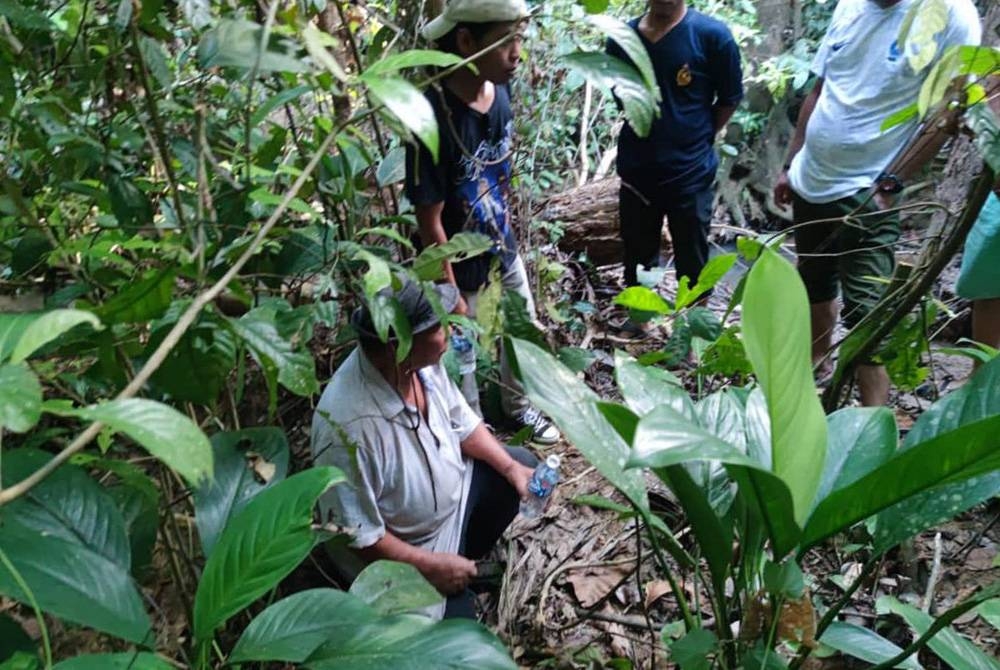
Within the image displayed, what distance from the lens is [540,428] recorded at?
274 cm

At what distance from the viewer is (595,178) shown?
4535 mm

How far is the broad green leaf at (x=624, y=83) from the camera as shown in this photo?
1.05 meters

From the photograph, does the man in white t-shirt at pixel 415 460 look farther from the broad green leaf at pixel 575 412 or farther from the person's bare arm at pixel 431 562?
the broad green leaf at pixel 575 412

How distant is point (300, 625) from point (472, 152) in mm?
1590

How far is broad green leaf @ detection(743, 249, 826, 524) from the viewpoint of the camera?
2.79 ft

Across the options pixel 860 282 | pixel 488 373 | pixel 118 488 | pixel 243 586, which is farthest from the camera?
pixel 488 373

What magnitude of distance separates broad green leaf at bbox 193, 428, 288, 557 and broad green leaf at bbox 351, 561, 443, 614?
22 cm

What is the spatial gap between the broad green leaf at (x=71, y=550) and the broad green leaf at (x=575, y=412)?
1.94 ft

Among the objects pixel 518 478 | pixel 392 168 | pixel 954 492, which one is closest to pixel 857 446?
pixel 954 492

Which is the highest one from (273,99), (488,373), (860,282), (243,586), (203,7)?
(203,7)

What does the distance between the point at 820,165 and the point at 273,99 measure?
77.0 inches

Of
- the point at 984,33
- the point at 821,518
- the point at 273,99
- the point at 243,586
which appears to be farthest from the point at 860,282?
the point at 243,586

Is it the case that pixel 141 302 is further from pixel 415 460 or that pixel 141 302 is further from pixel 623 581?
pixel 623 581

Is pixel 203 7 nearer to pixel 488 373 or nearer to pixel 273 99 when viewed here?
pixel 273 99
